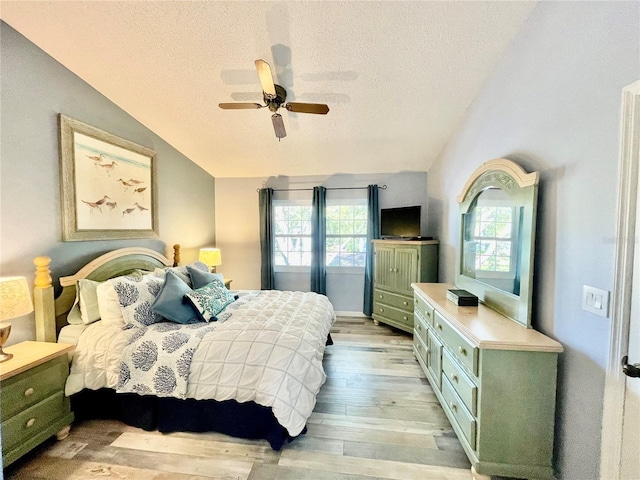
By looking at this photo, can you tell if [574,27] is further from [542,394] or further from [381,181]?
[381,181]

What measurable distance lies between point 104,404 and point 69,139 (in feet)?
7.23

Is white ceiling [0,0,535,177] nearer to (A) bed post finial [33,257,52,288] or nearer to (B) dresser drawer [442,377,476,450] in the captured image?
(A) bed post finial [33,257,52,288]

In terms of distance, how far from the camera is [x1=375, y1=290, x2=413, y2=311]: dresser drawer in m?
3.48

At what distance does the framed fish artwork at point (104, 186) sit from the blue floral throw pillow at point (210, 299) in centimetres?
113

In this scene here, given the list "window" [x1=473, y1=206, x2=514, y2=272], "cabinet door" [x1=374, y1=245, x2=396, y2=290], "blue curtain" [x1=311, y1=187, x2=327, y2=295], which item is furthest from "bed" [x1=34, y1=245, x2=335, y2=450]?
"blue curtain" [x1=311, y1=187, x2=327, y2=295]

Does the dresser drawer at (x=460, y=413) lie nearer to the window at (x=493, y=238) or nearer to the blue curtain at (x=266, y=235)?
the window at (x=493, y=238)

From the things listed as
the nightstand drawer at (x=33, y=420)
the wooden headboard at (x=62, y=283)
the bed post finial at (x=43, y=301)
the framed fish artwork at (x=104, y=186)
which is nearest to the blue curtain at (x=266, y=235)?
the framed fish artwork at (x=104, y=186)

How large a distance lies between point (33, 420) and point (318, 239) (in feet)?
11.3

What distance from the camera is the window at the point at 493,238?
6.11 ft

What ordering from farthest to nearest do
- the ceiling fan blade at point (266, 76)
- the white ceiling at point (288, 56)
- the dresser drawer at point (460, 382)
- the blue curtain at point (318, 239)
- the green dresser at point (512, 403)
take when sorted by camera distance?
1. the blue curtain at point (318, 239)
2. the white ceiling at point (288, 56)
3. the ceiling fan blade at point (266, 76)
4. the dresser drawer at point (460, 382)
5. the green dresser at point (512, 403)

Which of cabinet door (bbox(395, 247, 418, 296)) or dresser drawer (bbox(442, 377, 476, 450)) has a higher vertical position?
cabinet door (bbox(395, 247, 418, 296))

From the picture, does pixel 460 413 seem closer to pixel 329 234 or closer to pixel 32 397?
pixel 32 397

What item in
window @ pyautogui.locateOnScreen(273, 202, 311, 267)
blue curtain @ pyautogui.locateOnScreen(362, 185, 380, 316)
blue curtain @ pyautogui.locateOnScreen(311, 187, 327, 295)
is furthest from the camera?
window @ pyautogui.locateOnScreen(273, 202, 311, 267)

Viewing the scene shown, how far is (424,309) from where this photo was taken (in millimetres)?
2562
